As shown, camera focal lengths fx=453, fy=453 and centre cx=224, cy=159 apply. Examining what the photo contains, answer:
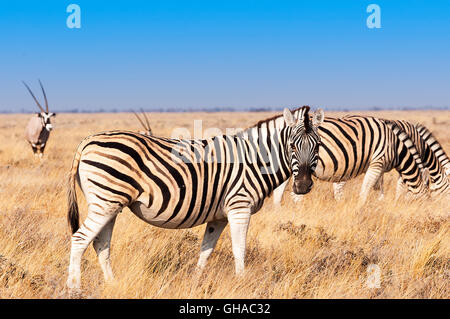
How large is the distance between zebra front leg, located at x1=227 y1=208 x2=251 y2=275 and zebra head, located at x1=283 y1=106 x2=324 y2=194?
0.64 meters

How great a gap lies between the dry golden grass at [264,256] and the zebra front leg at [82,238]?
159mm

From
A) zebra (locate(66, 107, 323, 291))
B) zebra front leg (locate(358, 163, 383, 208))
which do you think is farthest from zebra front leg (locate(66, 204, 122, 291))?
zebra front leg (locate(358, 163, 383, 208))

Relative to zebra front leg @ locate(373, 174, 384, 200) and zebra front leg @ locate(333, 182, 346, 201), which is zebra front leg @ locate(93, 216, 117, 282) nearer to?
zebra front leg @ locate(333, 182, 346, 201)

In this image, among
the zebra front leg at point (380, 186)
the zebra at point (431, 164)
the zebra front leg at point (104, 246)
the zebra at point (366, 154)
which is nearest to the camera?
the zebra front leg at point (104, 246)

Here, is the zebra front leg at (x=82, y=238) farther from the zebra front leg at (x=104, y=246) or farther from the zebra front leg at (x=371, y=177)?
the zebra front leg at (x=371, y=177)

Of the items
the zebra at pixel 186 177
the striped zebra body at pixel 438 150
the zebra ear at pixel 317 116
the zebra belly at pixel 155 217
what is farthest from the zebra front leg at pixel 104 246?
the striped zebra body at pixel 438 150

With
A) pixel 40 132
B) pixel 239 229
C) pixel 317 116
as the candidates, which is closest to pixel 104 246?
pixel 239 229

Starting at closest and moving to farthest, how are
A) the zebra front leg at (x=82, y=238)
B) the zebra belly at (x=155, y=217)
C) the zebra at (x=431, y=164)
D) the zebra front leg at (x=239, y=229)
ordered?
the zebra front leg at (x=82, y=238) → the zebra belly at (x=155, y=217) → the zebra front leg at (x=239, y=229) → the zebra at (x=431, y=164)

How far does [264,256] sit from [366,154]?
404cm

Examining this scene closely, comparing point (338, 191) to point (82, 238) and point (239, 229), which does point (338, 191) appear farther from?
point (82, 238)

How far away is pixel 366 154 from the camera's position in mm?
9000

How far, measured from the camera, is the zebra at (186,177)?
448cm

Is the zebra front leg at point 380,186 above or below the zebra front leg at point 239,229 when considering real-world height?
below
